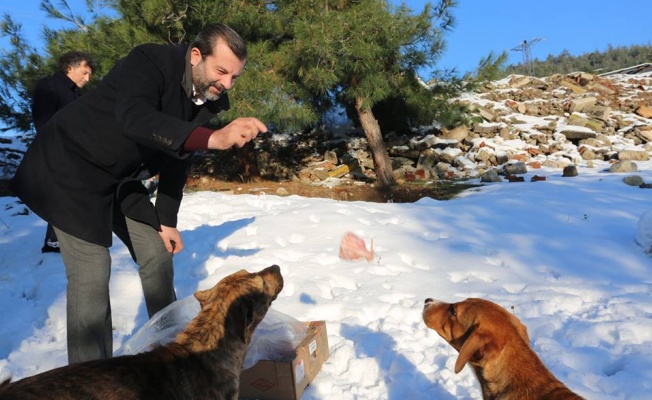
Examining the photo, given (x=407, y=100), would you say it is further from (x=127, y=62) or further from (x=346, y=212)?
(x=127, y=62)

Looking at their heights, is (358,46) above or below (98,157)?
above

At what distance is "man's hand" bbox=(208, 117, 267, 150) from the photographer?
7.64ft

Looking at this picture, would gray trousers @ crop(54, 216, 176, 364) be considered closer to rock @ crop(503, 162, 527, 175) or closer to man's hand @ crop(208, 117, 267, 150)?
man's hand @ crop(208, 117, 267, 150)

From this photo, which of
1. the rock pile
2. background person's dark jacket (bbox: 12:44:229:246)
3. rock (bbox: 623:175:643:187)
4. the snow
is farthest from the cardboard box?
the rock pile

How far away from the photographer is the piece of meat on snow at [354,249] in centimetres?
599

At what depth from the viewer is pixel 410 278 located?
534cm

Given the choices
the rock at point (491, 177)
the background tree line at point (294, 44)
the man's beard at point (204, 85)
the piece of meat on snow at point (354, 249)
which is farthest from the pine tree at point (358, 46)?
the man's beard at point (204, 85)

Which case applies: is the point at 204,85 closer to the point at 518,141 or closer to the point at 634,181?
the point at 634,181

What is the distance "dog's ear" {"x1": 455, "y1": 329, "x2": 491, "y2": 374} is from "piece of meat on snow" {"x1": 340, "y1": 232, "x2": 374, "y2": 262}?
10.7ft

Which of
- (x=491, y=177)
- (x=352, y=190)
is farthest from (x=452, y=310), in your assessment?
(x=491, y=177)

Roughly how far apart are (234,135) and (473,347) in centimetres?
174

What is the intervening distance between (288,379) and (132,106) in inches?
78.0

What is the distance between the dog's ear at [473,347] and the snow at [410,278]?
66cm

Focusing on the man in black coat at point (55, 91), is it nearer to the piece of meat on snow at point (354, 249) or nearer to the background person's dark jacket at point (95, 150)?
the background person's dark jacket at point (95, 150)
